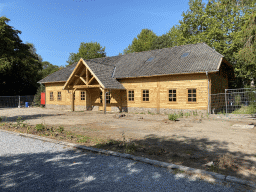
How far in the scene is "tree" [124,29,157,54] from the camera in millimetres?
47781

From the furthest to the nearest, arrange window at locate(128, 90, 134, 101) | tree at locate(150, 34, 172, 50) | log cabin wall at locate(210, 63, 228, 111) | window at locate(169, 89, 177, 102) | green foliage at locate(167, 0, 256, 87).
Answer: tree at locate(150, 34, 172, 50) → green foliage at locate(167, 0, 256, 87) → window at locate(128, 90, 134, 101) → window at locate(169, 89, 177, 102) → log cabin wall at locate(210, 63, 228, 111)

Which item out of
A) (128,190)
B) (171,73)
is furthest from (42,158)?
(171,73)

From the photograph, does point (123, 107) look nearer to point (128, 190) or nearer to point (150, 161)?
point (150, 161)

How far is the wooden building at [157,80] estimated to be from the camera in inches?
651

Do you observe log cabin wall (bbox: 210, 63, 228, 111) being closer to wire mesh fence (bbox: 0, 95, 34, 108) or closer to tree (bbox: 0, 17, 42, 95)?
wire mesh fence (bbox: 0, 95, 34, 108)

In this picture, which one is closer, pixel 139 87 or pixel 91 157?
pixel 91 157

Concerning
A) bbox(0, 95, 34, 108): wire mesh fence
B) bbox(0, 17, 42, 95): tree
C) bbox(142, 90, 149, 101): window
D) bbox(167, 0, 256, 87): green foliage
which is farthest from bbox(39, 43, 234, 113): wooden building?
bbox(0, 17, 42, 95): tree

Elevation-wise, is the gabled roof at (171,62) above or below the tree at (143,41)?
below

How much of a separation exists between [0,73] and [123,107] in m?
24.9

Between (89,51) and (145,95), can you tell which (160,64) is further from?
(89,51)

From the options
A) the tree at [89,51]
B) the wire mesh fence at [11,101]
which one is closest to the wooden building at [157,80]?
the wire mesh fence at [11,101]

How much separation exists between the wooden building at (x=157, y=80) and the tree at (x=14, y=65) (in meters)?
16.2

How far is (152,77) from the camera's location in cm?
1867

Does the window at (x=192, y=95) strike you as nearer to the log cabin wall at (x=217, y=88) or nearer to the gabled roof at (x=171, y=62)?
the log cabin wall at (x=217, y=88)
